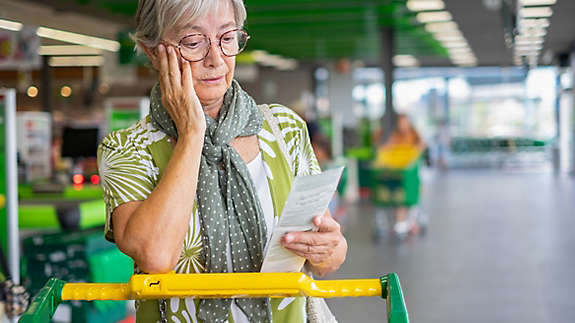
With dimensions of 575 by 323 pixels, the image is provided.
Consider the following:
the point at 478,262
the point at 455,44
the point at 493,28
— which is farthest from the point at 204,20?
the point at 455,44

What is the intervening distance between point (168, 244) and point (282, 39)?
17940 millimetres

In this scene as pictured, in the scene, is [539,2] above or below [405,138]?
above

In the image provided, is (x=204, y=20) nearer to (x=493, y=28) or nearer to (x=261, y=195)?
(x=261, y=195)

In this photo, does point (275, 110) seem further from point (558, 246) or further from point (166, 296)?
point (558, 246)

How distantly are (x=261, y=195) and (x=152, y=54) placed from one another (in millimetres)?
409

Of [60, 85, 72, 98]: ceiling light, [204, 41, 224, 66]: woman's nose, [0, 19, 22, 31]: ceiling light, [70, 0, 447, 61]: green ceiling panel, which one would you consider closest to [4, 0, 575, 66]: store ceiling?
[70, 0, 447, 61]: green ceiling panel

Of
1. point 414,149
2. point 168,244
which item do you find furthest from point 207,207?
point 414,149

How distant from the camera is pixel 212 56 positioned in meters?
1.56

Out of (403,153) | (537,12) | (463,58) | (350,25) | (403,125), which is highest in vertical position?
(463,58)

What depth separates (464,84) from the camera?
29047 mm

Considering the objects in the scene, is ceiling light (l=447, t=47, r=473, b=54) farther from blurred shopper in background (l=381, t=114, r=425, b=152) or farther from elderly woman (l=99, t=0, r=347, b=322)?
elderly woman (l=99, t=0, r=347, b=322)

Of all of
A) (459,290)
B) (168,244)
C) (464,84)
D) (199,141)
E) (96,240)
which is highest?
(464,84)

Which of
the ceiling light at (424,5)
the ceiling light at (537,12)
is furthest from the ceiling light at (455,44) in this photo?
the ceiling light at (424,5)

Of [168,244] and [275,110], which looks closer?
[168,244]
